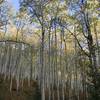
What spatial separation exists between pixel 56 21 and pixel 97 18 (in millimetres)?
3301

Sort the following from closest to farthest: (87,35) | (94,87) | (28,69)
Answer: (94,87) → (87,35) → (28,69)

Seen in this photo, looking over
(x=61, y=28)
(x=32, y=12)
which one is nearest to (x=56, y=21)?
(x=61, y=28)

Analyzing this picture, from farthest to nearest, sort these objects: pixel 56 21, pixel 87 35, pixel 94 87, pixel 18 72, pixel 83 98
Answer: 1. pixel 83 98
2. pixel 18 72
3. pixel 56 21
4. pixel 87 35
5. pixel 94 87

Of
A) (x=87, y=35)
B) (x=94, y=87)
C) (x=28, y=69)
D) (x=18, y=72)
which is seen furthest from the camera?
(x=28, y=69)

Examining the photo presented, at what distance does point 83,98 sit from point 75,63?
3.52 meters

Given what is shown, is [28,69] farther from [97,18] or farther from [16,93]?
[97,18]

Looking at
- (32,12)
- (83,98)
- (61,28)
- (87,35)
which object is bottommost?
(83,98)

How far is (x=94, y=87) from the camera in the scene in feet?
41.6

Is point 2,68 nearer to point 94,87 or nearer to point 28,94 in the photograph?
point 28,94

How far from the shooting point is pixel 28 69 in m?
23.0

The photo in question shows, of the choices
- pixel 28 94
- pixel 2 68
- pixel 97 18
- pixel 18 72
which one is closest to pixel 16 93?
pixel 28 94

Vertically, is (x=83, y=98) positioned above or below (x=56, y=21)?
below

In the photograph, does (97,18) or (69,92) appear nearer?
(97,18)

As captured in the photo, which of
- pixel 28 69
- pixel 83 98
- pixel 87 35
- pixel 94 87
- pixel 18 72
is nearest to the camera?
pixel 94 87
